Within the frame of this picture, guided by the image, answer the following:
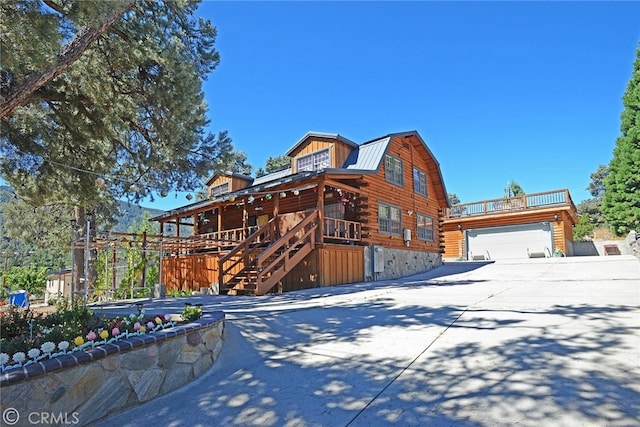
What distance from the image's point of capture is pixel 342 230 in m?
14.2

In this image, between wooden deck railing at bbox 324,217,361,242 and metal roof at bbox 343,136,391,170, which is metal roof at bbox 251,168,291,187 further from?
wooden deck railing at bbox 324,217,361,242

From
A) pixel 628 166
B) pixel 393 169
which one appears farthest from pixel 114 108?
pixel 628 166

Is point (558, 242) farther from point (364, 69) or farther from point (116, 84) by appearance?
point (116, 84)

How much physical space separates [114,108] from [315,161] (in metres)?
9.36

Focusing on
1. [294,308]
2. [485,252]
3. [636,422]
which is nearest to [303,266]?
[294,308]

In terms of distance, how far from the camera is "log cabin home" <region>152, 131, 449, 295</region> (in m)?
12.3

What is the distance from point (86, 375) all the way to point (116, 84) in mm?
6664

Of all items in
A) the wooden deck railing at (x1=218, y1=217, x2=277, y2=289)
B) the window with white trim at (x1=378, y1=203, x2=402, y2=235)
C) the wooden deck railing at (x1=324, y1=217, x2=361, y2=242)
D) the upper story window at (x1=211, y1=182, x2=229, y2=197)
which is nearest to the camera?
the wooden deck railing at (x1=218, y1=217, x2=277, y2=289)

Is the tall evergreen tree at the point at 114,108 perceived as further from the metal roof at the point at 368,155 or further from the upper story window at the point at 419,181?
the upper story window at the point at 419,181

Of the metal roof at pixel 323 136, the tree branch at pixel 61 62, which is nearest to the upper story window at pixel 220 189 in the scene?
the metal roof at pixel 323 136

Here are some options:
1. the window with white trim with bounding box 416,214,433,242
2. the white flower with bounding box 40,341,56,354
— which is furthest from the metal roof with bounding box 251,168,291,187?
the white flower with bounding box 40,341,56,354

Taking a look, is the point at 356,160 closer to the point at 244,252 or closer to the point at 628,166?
the point at 244,252

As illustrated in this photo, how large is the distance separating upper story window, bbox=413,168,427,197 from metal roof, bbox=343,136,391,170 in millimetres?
3903

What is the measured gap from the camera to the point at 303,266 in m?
12.7
